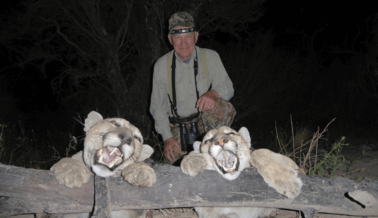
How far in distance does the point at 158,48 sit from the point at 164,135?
3486mm

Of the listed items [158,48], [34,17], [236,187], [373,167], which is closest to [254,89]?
[158,48]

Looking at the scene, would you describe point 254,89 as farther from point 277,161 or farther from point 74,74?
point 277,161

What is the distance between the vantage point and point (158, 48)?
7.15 m

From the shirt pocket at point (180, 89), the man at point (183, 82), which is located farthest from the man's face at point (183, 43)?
the shirt pocket at point (180, 89)

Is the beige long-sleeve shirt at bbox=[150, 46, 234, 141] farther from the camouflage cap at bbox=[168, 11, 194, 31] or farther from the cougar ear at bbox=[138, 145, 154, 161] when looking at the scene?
the cougar ear at bbox=[138, 145, 154, 161]

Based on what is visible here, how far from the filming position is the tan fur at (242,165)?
232 cm

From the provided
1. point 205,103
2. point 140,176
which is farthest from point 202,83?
point 140,176

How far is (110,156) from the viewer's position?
94.9 inches

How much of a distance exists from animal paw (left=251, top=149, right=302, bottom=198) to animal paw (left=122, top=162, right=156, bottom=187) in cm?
96

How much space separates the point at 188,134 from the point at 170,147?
372mm

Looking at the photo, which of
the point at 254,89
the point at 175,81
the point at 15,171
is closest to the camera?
the point at 15,171

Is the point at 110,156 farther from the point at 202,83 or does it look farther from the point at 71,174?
the point at 202,83

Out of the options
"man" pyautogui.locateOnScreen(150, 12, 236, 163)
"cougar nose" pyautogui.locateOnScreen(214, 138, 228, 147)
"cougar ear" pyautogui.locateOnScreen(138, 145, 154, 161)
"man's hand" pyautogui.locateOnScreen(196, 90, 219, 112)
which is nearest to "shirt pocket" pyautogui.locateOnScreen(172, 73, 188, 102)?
"man" pyautogui.locateOnScreen(150, 12, 236, 163)

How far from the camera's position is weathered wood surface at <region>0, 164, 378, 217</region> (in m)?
2.20
